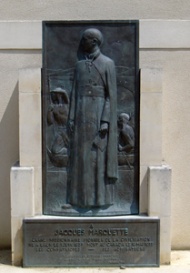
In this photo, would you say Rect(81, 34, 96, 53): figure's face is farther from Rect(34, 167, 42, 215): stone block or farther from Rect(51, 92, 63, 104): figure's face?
Rect(34, 167, 42, 215): stone block

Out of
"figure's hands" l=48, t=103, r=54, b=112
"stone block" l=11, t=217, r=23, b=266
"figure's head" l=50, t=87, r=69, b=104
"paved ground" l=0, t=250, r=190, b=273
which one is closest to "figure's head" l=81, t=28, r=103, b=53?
"figure's head" l=50, t=87, r=69, b=104

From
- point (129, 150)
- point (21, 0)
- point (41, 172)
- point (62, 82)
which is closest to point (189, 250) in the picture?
point (129, 150)

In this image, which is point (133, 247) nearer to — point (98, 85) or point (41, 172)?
point (41, 172)

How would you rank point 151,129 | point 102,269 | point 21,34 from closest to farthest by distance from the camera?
1. point 102,269
2. point 151,129
3. point 21,34

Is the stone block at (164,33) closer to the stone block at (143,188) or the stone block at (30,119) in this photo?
the stone block at (30,119)

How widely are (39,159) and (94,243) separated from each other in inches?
47.4

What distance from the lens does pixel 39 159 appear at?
20.7ft

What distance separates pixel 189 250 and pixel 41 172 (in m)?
2.25

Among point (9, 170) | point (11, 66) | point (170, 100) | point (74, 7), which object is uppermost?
point (74, 7)

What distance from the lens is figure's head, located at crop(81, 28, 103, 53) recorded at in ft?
20.3

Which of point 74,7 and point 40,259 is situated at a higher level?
point 74,7

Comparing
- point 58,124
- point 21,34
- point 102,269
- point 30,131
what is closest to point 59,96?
point 58,124

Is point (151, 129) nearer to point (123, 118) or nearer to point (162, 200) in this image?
point (123, 118)

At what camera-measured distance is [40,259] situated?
6.25 m
